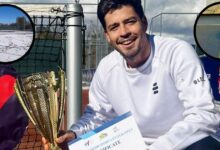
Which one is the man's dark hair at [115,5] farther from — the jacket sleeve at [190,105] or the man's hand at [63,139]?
the man's hand at [63,139]

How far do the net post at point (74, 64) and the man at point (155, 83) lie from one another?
13.3 inches

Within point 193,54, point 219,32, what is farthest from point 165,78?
point 219,32

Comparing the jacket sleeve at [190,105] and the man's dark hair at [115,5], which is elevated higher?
the man's dark hair at [115,5]

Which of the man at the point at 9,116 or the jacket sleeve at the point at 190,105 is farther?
the man at the point at 9,116

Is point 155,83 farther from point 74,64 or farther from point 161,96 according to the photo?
point 74,64

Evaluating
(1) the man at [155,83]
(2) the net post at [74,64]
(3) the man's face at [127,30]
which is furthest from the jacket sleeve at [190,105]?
(2) the net post at [74,64]

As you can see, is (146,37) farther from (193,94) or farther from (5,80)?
(5,80)

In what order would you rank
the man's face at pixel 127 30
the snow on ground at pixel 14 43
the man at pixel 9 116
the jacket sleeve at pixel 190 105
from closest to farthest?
the jacket sleeve at pixel 190 105 < the man's face at pixel 127 30 < the man at pixel 9 116 < the snow on ground at pixel 14 43

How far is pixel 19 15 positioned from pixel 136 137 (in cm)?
83

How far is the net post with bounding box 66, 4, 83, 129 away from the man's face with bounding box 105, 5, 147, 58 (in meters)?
0.45

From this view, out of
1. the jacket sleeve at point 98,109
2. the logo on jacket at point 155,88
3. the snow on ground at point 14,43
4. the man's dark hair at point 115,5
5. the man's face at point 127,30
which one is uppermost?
the man's dark hair at point 115,5

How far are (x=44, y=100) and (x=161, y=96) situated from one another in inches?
17.0

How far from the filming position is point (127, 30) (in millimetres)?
1775

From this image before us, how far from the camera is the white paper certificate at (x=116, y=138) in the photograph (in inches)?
64.9
